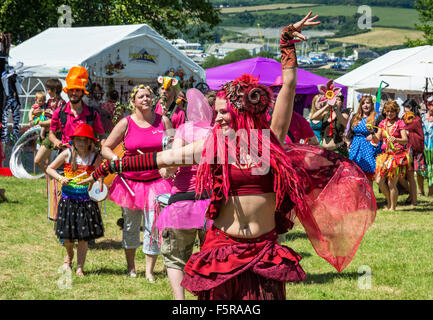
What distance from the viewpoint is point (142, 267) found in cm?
745

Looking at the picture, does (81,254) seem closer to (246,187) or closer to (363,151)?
(246,187)

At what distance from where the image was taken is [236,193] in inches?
147

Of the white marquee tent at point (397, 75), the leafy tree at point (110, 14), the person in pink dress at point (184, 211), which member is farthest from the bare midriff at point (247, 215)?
the leafy tree at point (110, 14)

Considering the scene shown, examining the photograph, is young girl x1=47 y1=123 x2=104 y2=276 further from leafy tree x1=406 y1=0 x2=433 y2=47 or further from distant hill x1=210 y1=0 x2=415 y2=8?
distant hill x1=210 y1=0 x2=415 y2=8

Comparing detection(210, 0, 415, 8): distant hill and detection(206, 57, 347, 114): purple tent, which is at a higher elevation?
detection(210, 0, 415, 8): distant hill

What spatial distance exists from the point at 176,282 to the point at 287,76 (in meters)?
2.10

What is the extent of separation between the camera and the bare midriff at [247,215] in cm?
373

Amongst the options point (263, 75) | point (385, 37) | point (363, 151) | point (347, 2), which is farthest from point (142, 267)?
point (347, 2)

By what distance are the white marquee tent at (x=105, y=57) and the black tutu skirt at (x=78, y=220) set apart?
27.9 ft

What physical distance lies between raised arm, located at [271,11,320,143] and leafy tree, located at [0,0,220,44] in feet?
69.2

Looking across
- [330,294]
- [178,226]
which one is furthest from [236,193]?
[330,294]

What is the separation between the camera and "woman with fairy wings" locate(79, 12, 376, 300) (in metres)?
3.66

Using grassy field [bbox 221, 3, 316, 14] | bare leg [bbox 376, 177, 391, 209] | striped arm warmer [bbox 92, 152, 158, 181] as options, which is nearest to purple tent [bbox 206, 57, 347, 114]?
bare leg [bbox 376, 177, 391, 209]

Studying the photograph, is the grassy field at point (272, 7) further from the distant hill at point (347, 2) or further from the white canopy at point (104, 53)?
the white canopy at point (104, 53)
